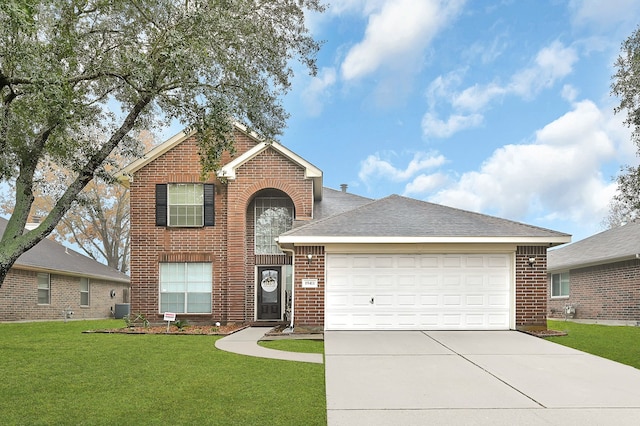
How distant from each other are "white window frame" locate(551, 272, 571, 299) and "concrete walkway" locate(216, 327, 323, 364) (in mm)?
16621

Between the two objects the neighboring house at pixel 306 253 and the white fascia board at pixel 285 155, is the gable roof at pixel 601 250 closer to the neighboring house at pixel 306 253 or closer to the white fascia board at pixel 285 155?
the neighboring house at pixel 306 253

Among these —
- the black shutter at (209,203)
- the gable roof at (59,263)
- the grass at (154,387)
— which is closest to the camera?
the grass at (154,387)

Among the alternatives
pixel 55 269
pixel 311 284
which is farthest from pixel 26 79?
pixel 55 269

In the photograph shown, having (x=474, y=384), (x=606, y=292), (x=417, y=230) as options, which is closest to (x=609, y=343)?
(x=417, y=230)

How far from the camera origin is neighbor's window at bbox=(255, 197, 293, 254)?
19.2 m

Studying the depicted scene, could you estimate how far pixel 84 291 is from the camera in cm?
2809

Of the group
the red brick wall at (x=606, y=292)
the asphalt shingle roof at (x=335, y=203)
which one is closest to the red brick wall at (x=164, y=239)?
the asphalt shingle roof at (x=335, y=203)

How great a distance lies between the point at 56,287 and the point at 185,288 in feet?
33.2

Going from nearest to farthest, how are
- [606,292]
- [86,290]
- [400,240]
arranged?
[400,240], [606,292], [86,290]

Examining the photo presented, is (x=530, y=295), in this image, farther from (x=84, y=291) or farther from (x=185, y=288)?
(x=84, y=291)

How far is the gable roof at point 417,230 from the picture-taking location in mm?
14211

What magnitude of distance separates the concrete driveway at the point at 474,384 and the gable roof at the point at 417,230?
300 centimetres

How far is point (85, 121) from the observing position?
43.2ft

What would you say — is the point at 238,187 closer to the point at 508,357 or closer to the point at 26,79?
the point at 26,79
